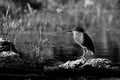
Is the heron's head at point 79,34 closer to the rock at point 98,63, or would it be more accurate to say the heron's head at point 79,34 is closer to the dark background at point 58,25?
the dark background at point 58,25

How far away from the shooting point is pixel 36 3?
29.1 meters

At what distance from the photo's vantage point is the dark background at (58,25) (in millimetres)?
11125

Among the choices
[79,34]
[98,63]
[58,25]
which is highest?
[79,34]

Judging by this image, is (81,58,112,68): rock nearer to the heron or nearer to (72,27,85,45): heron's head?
the heron

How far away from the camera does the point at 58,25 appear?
23047 millimetres

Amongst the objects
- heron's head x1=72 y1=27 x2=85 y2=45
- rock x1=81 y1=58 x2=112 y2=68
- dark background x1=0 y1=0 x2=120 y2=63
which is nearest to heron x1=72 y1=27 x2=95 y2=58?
heron's head x1=72 y1=27 x2=85 y2=45

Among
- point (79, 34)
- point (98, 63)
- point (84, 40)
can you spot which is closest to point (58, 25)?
point (79, 34)

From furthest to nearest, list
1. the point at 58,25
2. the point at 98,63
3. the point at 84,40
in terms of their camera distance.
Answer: the point at 58,25 < the point at 84,40 < the point at 98,63

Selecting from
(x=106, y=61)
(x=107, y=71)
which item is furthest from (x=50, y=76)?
(x=106, y=61)

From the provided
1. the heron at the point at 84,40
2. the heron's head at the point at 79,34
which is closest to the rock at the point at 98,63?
the heron at the point at 84,40

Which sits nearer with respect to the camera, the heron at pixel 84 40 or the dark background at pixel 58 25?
the heron at pixel 84 40

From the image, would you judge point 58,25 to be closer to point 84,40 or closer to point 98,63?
point 84,40

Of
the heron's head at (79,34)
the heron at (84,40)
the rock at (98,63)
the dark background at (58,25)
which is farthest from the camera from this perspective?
the dark background at (58,25)

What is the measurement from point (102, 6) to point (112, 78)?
2760 cm
